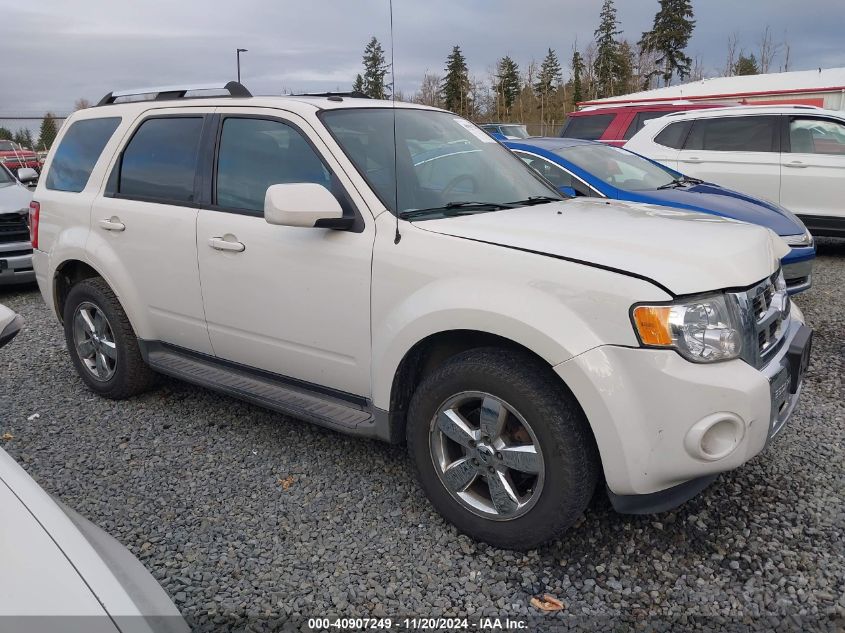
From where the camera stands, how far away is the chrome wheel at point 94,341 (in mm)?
4375

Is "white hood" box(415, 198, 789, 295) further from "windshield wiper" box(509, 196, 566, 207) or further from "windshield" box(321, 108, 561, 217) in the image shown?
"windshield" box(321, 108, 561, 217)

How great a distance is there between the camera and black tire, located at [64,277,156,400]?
166 inches

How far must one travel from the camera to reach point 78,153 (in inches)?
179

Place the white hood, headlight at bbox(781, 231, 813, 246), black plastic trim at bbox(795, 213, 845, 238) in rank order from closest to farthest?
the white hood, headlight at bbox(781, 231, 813, 246), black plastic trim at bbox(795, 213, 845, 238)

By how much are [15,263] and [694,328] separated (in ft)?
24.6

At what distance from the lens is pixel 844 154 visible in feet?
26.9

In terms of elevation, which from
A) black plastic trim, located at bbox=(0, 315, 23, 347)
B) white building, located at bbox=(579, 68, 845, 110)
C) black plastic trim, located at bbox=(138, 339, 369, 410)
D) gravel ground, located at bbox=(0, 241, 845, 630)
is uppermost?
white building, located at bbox=(579, 68, 845, 110)

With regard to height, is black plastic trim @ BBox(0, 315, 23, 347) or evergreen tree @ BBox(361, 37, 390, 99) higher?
evergreen tree @ BBox(361, 37, 390, 99)

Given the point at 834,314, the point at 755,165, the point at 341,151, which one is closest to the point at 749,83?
the point at 755,165

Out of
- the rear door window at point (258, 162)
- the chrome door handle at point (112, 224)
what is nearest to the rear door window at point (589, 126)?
the rear door window at point (258, 162)

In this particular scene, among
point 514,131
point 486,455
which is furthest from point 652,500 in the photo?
point 514,131

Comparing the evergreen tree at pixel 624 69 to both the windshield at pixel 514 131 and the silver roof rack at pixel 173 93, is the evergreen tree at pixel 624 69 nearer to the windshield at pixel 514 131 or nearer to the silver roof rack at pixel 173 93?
the windshield at pixel 514 131

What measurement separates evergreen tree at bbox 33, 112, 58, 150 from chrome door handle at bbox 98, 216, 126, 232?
17515 millimetres

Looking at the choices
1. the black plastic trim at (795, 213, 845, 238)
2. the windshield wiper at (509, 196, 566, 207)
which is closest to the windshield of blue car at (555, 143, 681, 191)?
the black plastic trim at (795, 213, 845, 238)
